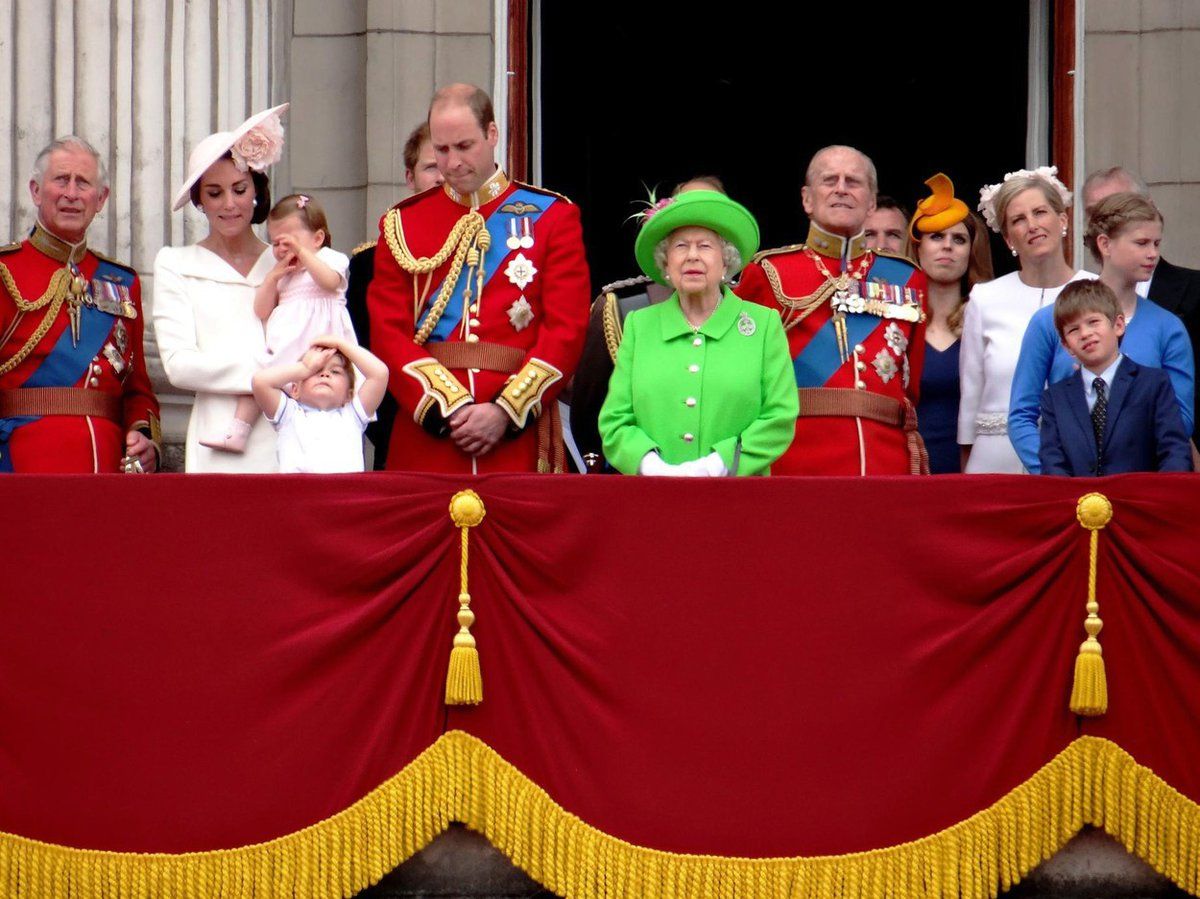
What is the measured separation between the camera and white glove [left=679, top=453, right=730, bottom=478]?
18.9ft

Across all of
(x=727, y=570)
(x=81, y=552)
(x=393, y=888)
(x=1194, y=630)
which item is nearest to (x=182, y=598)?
(x=81, y=552)

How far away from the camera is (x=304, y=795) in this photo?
532 cm

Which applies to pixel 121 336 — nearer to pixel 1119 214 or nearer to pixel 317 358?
pixel 317 358

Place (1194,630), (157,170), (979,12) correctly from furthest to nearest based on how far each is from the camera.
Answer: (979,12), (157,170), (1194,630)

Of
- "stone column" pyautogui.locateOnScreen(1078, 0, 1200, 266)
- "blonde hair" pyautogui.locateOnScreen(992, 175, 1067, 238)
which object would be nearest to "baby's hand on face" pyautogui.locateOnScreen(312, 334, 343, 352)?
"blonde hair" pyautogui.locateOnScreen(992, 175, 1067, 238)

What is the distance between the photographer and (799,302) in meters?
6.50

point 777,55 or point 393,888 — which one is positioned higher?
A: point 777,55

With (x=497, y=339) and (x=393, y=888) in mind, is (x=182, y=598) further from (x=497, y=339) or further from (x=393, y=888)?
(x=497, y=339)

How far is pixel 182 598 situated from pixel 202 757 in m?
0.38

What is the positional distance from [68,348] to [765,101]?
7.04 m

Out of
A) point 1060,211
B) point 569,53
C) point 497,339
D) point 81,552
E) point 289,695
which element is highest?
point 569,53

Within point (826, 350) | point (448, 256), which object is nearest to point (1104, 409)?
point (826, 350)

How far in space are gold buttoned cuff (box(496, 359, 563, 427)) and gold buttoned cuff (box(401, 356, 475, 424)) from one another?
4.3 inches

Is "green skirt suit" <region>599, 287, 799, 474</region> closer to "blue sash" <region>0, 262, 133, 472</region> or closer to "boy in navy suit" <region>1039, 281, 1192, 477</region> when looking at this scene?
"boy in navy suit" <region>1039, 281, 1192, 477</region>
